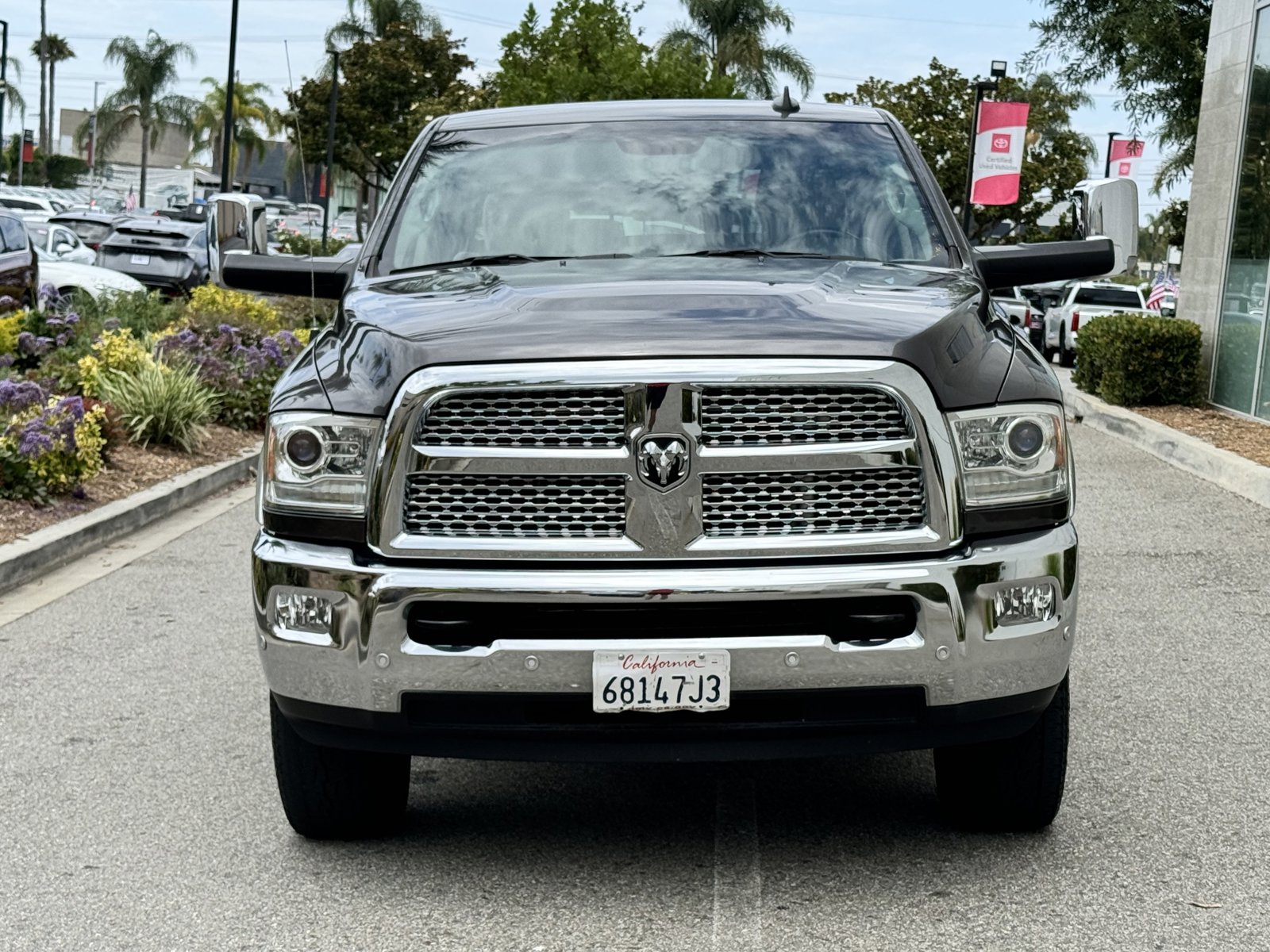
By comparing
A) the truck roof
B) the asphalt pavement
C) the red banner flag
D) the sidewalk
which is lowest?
the asphalt pavement

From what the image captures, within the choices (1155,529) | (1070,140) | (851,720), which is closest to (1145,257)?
(1070,140)

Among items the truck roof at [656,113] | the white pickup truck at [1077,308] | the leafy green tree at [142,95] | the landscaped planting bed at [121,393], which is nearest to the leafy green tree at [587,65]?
the white pickup truck at [1077,308]

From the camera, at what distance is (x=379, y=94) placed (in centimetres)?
6150

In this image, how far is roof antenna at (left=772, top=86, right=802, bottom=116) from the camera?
5.85 metres


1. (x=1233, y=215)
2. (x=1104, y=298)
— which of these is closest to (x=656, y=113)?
(x=1233, y=215)

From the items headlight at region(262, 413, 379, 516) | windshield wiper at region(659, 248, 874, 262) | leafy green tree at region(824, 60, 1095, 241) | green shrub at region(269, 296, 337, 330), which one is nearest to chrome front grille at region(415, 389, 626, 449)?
headlight at region(262, 413, 379, 516)

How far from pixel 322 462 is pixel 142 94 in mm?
91561

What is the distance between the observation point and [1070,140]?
60.3 metres

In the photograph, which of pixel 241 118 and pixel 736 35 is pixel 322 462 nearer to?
pixel 736 35

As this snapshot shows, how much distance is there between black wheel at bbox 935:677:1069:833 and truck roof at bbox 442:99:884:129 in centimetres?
226

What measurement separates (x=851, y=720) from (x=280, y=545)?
143 cm

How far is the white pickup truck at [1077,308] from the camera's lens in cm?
3256

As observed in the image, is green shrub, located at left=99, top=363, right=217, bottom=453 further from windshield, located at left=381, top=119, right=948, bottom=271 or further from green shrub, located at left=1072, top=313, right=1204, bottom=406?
green shrub, located at left=1072, top=313, right=1204, bottom=406

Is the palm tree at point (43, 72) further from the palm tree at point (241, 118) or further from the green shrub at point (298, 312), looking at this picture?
the green shrub at point (298, 312)
